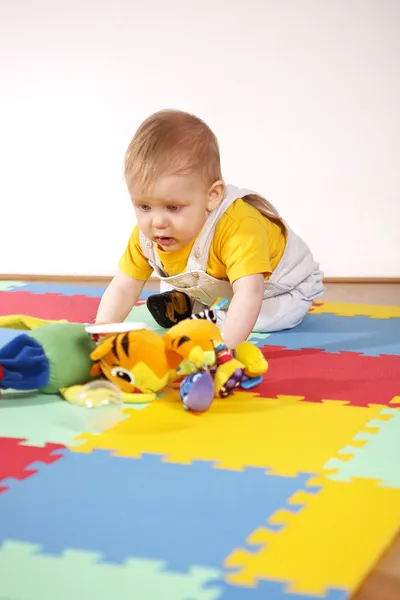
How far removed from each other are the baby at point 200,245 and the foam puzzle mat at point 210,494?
203 mm

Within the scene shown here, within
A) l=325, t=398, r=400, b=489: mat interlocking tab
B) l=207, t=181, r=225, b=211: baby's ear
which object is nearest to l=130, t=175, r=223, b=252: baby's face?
l=207, t=181, r=225, b=211: baby's ear

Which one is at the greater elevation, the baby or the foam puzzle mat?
the baby

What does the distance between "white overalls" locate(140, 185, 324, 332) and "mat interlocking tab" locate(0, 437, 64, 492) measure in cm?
58

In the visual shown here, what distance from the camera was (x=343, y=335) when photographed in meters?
1.54

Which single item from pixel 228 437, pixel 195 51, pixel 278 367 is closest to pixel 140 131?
pixel 278 367

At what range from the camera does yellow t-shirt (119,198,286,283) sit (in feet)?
4.52

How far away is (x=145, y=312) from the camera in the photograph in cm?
175

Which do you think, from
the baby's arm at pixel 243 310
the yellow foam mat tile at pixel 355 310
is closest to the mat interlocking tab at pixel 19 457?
the baby's arm at pixel 243 310

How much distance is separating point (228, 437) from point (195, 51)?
1490mm

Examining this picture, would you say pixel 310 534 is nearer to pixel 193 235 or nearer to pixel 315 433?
pixel 315 433

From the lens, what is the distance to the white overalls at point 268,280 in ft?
4.78

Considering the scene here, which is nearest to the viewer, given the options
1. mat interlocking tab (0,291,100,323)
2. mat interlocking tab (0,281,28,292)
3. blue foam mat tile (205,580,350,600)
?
blue foam mat tile (205,580,350,600)

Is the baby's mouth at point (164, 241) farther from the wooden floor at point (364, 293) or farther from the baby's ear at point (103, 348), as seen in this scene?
the wooden floor at point (364, 293)

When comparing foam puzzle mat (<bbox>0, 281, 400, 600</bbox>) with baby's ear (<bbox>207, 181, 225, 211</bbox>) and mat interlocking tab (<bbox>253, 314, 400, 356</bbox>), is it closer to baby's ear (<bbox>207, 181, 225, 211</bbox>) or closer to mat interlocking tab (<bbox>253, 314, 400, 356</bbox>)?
mat interlocking tab (<bbox>253, 314, 400, 356</bbox>)
